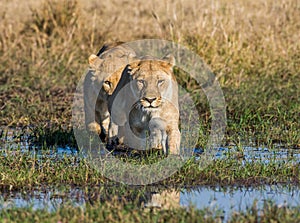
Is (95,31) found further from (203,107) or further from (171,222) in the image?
(171,222)

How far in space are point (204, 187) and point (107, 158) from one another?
Result: 116cm

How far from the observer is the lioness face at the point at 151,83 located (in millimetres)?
6570

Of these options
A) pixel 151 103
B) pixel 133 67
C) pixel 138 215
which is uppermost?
pixel 133 67

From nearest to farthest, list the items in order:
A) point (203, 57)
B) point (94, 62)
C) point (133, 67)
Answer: point (133, 67), point (94, 62), point (203, 57)

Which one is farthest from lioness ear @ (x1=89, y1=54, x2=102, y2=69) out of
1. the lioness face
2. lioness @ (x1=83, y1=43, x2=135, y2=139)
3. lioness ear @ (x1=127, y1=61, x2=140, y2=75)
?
the lioness face

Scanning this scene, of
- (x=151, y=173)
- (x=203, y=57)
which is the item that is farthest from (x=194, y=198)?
(x=203, y=57)

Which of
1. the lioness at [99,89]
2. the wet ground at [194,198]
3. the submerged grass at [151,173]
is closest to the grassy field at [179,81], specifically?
the submerged grass at [151,173]

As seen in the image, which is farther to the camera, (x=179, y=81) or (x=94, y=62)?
(x=179, y=81)

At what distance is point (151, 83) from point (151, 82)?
0.01 meters

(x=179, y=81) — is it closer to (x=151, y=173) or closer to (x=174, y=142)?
(x=174, y=142)

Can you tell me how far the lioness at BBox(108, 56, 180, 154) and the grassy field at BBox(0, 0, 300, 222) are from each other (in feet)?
1.92

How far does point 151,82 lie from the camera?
669 cm

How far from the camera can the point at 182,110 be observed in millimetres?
8969

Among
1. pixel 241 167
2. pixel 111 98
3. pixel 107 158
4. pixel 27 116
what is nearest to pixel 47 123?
pixel 27 116
